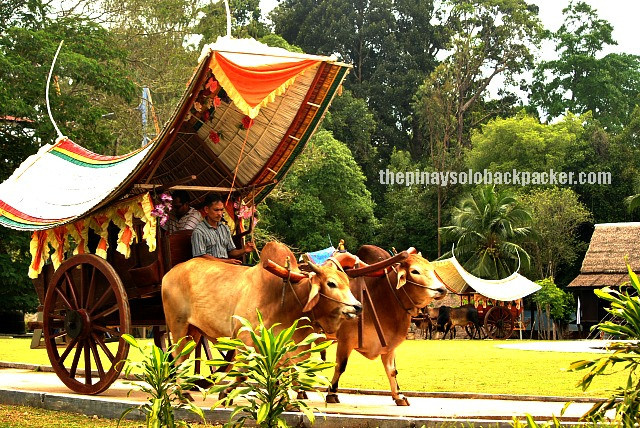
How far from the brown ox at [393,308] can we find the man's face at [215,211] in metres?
1.90

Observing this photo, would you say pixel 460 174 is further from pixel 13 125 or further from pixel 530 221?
pixel 13 125

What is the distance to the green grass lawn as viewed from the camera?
12.2 m

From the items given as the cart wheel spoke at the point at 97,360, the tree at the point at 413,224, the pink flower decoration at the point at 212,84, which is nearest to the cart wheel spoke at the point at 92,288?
the cart wheel spoke at the point at 97,360

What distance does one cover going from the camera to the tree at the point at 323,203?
44562 millimetres

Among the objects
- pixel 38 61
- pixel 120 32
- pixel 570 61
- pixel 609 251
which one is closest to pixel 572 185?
pixel 609 251

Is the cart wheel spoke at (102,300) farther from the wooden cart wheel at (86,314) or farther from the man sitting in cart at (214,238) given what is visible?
the man sitting in cart at (214,238)

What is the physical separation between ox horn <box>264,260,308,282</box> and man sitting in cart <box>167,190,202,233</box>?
2.09m

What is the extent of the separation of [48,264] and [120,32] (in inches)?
1003

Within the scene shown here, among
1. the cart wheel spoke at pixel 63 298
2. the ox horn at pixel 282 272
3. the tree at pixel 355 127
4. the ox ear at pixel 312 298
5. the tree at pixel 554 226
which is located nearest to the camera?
the ox ear at pixel 312 298

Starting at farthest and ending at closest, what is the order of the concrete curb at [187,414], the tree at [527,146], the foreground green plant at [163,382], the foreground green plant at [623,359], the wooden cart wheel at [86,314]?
the tree at [527,146], the wooden cart wheel at [86,314], the concrete curb at [187,414], the foreground green plant at [163,382], the foreground green plant at [623,359]

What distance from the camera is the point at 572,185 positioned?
4628 centimetres

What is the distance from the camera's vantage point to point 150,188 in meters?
10.8

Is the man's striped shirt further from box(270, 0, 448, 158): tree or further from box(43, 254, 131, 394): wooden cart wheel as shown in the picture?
box(270, 0, 448, 158): tree

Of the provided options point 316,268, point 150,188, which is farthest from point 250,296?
point 150,188
